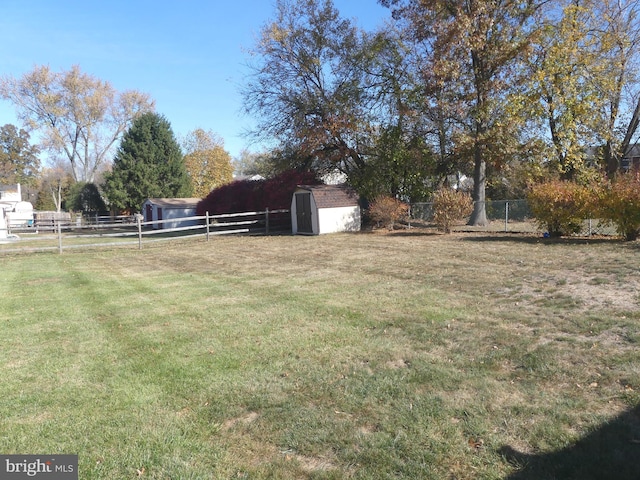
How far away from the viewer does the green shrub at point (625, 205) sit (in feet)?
38.2

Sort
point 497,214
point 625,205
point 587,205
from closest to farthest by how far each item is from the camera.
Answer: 1. point 625,205
2. point 587,205
3. point 497,214

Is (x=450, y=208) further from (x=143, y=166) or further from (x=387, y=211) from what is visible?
(x=143, y=166)

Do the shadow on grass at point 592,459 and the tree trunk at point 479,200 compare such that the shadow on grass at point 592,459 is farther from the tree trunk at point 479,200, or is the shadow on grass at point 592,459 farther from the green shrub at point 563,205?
the tree trunk at point 479,200

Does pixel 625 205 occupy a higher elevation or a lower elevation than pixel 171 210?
lower

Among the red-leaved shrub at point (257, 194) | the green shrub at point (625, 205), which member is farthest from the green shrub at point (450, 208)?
the red-leaved shrub at point (257, 194)

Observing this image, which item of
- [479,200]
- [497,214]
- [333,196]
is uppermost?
[333,196]

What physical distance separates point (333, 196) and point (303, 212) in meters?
1.70

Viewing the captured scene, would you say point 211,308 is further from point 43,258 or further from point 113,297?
point 43,258

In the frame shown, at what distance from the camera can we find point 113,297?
8.19 metres

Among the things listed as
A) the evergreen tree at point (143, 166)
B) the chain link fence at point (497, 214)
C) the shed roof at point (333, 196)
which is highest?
the evergreen tree at point (143, 166)

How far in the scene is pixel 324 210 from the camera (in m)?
20.9

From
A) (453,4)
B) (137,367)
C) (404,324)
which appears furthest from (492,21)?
(137,367)

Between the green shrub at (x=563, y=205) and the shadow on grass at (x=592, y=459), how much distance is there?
449 inches

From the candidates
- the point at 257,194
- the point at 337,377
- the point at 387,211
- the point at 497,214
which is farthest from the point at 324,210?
the point at 337,377
